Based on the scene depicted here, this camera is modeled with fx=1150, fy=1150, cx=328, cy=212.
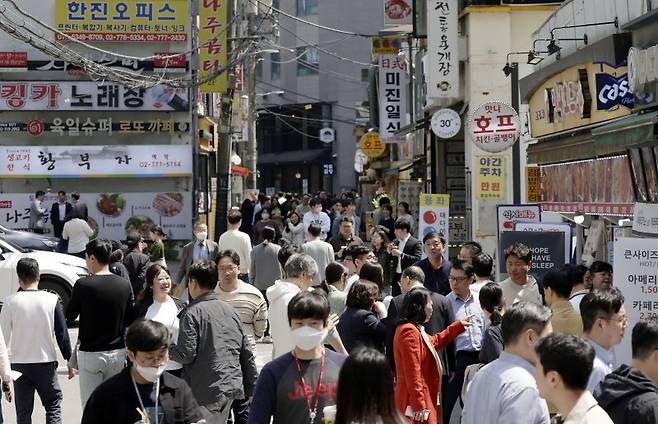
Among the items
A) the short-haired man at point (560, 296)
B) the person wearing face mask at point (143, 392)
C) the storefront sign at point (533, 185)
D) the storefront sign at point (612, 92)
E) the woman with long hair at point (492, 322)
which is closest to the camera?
the person wearing face mask at point (143, 392)

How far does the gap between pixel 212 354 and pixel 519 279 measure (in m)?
3.42

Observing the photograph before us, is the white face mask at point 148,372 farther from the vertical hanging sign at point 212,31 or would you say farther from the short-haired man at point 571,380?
the vertical hanging sign at point 212,31

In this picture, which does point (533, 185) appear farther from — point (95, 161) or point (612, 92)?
point (95, 161)

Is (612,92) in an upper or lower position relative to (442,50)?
lower

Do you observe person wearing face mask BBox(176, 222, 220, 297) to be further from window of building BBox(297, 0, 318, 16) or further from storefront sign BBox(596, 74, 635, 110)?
window of building BBox(297, 0, 318, 16)

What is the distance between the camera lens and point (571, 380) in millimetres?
4758

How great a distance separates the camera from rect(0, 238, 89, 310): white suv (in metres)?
17.6

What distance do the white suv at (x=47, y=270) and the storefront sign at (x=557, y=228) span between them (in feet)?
23.8

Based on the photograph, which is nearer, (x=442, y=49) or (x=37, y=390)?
(x=37, y=390)

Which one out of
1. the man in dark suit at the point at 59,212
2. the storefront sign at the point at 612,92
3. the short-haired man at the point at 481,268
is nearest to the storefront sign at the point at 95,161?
the man in dark suit at the point at 59,212

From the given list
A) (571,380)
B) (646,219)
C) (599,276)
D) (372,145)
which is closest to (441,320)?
(599,276)

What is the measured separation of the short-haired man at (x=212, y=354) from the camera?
8062mm

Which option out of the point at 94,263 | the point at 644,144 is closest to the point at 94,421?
the point at 94,263

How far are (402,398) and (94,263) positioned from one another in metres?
3.16
